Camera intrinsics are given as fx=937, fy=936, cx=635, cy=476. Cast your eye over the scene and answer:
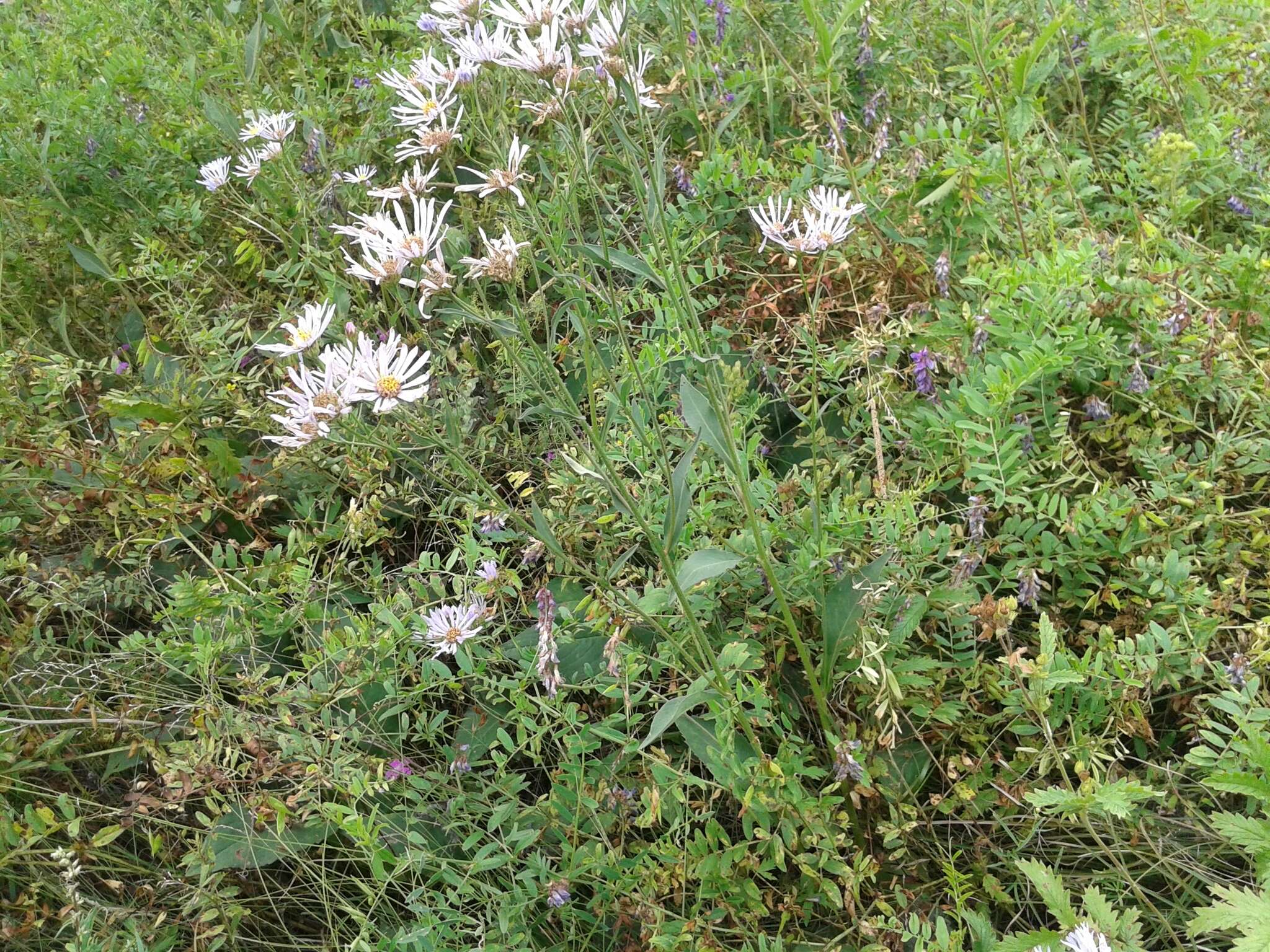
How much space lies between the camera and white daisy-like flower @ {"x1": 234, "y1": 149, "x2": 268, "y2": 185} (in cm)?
259

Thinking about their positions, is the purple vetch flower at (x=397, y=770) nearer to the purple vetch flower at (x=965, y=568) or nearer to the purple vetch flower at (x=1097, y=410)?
the purple vetch flower at (x=965, y=568)

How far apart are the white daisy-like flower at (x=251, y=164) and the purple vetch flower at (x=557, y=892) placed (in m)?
2.03

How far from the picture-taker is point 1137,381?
1954mm

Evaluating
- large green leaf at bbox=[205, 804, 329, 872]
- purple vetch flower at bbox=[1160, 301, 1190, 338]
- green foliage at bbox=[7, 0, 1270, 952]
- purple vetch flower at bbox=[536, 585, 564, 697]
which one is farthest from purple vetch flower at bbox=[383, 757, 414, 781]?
purple vetch flower at bbox=[1160, 301, 1190, 338]

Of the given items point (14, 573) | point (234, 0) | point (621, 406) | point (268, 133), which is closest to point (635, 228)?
point (268, 133)

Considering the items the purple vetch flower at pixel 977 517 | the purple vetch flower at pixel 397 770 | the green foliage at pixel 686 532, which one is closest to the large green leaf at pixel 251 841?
the green foliage at pixel 686 532

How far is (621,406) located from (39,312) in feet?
7.58

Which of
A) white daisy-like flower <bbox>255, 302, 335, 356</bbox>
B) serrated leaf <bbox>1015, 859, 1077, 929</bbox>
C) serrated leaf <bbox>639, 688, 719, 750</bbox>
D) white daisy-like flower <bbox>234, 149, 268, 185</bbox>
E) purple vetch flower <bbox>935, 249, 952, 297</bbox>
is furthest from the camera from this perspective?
white daisy-like flower <bbox>234, 149, 268, 185</bbox>

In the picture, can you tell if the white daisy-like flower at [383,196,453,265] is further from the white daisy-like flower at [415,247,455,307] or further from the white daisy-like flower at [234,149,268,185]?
the white daisy-like flower at [234,149,268,185]

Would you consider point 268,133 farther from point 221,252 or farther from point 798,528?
point 798,528

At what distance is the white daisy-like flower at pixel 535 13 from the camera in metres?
1.59

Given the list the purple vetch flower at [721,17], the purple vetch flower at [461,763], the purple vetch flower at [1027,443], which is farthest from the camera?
the purple vetch flower at [721,17]

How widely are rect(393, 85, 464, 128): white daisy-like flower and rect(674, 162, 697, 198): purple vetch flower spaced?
652 millimetres

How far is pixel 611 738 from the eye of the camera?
1613 mm
